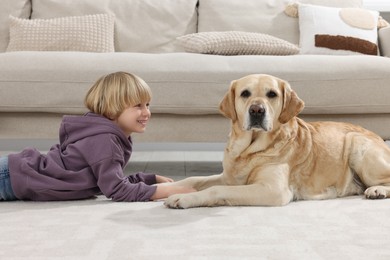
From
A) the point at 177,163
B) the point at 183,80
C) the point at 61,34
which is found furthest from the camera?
the point at 177,163

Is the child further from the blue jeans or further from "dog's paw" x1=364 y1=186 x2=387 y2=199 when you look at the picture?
"dog's paw" x1=364 y1=186 x2=387 y2=199

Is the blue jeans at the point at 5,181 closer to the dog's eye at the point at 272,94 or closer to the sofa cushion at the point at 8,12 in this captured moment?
the dog's eye at the point at 272,94

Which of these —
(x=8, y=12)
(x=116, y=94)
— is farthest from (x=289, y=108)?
(x=8, y=12)

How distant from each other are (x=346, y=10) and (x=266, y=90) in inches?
78.0

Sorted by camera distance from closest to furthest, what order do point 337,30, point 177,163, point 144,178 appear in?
point 144,178 → point 337,30 → point 177,163

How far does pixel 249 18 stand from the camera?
3898mm

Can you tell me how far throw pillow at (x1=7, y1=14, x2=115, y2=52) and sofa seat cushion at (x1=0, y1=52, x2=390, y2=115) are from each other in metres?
0.56

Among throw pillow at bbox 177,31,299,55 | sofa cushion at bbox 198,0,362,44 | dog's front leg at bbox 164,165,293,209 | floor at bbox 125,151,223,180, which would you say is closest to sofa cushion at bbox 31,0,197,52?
sofa cushion at bbox 198,0,362,44

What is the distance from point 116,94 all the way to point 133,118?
0.11 m

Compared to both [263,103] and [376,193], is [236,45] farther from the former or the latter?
[376,193]

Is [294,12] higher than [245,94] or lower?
higher

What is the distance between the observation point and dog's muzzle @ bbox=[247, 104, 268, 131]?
2.01m

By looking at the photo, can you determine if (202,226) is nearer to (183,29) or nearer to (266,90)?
(266,90)

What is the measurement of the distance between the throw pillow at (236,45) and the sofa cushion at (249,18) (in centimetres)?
61
